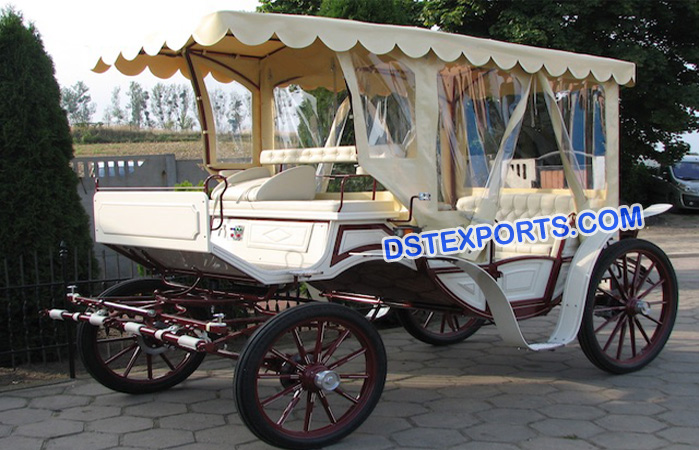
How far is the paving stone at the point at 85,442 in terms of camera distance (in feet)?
12.9

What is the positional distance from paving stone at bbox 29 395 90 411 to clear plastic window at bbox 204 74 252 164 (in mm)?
1921

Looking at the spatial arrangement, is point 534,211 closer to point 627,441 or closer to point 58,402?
point 627,441

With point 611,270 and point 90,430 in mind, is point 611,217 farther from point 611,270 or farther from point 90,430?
point 90,430

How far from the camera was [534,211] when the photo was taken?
5.39 metres

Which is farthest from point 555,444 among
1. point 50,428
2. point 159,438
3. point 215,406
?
point 50,428

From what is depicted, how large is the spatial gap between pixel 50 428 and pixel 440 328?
339 cm

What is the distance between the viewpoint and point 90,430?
420 centimetres

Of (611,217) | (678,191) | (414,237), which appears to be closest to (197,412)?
(414,237)

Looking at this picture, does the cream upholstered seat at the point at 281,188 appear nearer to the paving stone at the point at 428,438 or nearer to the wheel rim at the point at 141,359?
the wheel rim at the point at 141,359

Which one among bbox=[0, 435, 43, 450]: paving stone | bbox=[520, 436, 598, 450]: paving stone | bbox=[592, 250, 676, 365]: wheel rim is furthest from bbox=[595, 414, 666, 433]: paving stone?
bbox=[0, 435, 43, 450]: paving stone

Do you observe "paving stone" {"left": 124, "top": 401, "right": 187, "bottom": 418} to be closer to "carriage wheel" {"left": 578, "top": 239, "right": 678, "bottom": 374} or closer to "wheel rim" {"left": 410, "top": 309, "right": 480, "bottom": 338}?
"wheel rim" {"left": 410, "top": 309, "right": 480, "bottom": 338}

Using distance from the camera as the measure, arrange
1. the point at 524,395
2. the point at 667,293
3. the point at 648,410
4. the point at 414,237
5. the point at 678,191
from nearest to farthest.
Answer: the point at 414,237 < the point at 648,410 < the point at 524,395 < the point at 667,293 < the point at 678,191

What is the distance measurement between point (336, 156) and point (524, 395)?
2041 millimetres

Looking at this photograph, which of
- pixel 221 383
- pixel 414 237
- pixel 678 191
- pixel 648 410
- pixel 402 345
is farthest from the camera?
pixel 678 191
